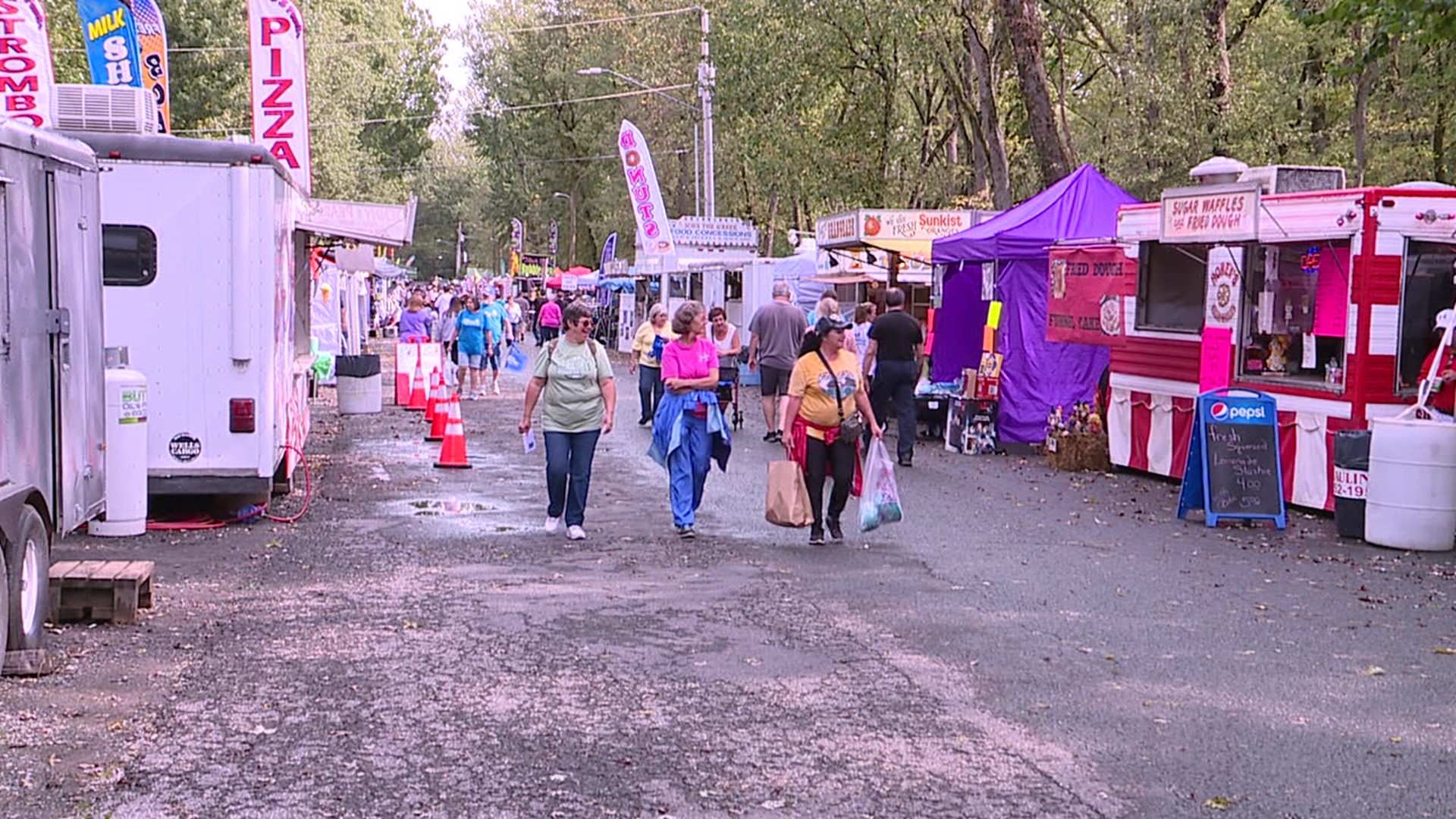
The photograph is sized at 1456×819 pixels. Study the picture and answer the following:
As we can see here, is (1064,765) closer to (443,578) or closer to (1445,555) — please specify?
(443,578)

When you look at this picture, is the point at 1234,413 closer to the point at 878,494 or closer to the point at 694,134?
the point at 878,494

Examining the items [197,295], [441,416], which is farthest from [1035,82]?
[197,295]

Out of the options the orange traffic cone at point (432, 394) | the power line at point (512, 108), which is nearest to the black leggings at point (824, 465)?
the orange traffic cone at point (432, 394)

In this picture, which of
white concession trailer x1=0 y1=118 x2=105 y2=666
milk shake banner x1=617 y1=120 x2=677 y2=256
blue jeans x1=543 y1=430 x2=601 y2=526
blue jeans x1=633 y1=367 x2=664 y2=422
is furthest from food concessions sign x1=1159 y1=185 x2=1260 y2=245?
milk shake banner x1=617 y1=120 x2=677 y2=256

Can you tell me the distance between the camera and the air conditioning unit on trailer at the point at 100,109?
35.9 feet

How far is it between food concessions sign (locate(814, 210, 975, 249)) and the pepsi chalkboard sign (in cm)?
1014

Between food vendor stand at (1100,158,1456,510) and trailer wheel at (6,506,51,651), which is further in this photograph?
food vendor stand at (1100,158,1456,510)

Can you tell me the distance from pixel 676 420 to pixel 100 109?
14.9 ft

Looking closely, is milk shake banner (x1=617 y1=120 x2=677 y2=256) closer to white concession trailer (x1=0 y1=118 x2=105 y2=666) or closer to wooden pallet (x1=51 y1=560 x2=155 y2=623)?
white concession trailer (x1=0 y1=118 x2=105 y2=666)

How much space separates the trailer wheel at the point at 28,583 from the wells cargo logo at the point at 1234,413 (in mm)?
8741

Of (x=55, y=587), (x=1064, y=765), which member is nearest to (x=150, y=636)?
(x=55, y=587)

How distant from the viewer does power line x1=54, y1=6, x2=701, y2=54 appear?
35.9m

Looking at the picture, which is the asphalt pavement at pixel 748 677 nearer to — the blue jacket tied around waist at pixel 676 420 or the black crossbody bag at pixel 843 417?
the blue jacket tied around waist at pixel 676 420

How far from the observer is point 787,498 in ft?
35.0
